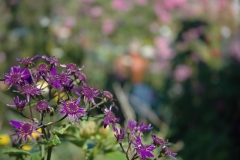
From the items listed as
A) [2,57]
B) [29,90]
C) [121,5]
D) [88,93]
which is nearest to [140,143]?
[88,93]

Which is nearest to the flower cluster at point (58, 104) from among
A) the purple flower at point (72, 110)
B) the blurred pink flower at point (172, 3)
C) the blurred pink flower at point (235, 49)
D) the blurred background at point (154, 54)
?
the purple flower at point (72, 110)

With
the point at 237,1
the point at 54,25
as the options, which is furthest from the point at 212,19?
the point at 54,25

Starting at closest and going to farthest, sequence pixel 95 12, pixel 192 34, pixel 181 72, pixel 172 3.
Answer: pixel 181 72 → pixel 192 34 → pixel 95 12 → pixel 172 3

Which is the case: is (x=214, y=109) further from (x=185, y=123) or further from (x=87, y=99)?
(x=87, y=99)

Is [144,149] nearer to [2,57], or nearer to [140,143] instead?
[140,143]

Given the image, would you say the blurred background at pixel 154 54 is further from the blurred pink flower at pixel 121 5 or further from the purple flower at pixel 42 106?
the purple flower at pixel 42 106
